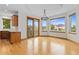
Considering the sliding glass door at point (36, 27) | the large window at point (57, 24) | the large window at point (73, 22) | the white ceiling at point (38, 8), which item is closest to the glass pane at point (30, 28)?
the sliding glass door at point (36, 27)

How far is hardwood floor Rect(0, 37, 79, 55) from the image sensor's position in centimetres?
295

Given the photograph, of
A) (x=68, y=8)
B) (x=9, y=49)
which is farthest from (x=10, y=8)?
(x=68, y=8)

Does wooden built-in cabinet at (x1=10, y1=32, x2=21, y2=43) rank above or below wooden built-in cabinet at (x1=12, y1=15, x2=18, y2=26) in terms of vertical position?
below

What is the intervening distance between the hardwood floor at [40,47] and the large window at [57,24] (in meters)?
0.26

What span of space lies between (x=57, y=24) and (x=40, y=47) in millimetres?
740

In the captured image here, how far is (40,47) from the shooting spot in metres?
3.08

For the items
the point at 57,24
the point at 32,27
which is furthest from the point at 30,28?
the point at 57,24

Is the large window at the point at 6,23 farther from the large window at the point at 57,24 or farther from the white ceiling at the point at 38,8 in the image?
the large window at the point at 57,24

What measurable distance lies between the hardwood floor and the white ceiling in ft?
2.24

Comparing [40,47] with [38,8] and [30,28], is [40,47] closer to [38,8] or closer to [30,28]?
[30,28]

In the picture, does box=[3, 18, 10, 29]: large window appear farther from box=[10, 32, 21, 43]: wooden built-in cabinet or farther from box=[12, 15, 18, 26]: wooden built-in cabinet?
box=[10, 32, 21, 43]: wooden built-in cabinet

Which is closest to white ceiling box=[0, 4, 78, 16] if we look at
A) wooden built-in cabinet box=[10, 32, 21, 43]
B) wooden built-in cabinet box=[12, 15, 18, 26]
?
wooden built-in cabinet box=[12, 15, 18, 26]

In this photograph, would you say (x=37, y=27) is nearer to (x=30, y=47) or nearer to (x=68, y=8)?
(x=30, y=47)

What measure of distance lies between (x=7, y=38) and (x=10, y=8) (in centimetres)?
78
